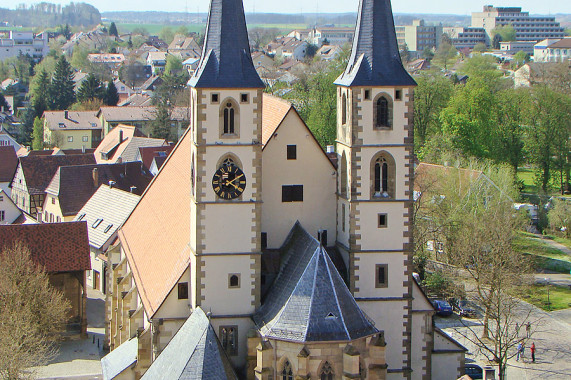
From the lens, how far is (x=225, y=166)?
37000 mm

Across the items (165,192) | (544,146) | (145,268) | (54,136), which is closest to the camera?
(145,268)

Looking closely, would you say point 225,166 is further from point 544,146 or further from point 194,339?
point 544,146

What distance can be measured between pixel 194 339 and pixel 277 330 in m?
3.04

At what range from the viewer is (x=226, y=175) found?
37000 mm

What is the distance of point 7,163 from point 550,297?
56.6 metres

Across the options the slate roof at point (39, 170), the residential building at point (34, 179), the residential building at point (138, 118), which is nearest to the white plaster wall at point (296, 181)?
the residential building at point (34, 179)

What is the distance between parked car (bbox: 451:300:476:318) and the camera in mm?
58781

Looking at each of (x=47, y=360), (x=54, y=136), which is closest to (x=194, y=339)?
(x=47, y=360)

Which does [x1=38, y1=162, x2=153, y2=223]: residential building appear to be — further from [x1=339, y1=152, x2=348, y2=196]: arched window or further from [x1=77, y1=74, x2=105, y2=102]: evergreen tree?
[x1=77, y1=74, x2=105, y2=102]: evergreen tree

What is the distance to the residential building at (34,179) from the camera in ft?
283

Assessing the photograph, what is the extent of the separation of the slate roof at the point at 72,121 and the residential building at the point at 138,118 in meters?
1.00

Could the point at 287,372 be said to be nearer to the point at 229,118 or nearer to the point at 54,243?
the point at 229,118

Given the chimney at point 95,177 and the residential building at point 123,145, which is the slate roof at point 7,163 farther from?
the chimney at point 95,177

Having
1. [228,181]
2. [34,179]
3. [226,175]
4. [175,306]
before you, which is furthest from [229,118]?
[34,179]
